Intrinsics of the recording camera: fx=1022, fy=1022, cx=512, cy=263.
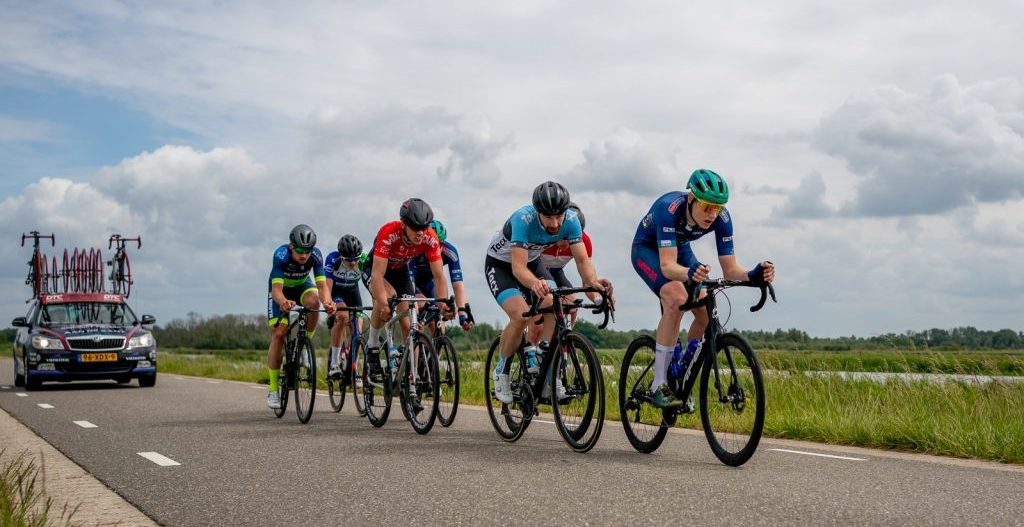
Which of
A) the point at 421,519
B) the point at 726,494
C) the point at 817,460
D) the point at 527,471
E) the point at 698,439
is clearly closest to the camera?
the point at 421,519

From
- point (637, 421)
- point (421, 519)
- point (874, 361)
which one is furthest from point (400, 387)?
point (874, 361)

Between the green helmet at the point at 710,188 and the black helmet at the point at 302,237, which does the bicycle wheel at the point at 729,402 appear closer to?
the green helmet at the point at 710,188

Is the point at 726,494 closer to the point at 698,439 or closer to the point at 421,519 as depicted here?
the point at 421,519

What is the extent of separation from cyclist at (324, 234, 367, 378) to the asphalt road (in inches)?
89.4

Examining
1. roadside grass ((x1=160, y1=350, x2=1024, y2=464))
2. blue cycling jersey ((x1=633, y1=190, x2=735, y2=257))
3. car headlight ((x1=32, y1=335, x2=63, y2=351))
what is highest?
blue cycling jersey ((x1=633, y1=190, x2=735, y2=257))

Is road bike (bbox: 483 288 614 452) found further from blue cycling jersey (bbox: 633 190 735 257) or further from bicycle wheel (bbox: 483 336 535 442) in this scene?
blue cycling jersey (bbox: 633 190 735 257)

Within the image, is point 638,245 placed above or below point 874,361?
above

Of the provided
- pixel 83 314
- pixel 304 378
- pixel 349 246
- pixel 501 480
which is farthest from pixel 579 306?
pixel 83 314

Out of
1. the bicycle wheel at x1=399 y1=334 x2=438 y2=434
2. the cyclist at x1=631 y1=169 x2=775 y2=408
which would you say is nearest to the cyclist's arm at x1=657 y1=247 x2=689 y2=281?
the cyclist at x1=631 y1=169 x2=775 y2=408

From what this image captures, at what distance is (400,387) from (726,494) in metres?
4.65

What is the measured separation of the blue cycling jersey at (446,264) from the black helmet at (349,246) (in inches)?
46.4

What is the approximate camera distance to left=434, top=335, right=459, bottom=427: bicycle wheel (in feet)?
30.3

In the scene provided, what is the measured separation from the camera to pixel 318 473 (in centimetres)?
702

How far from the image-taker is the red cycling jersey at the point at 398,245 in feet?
31.8
